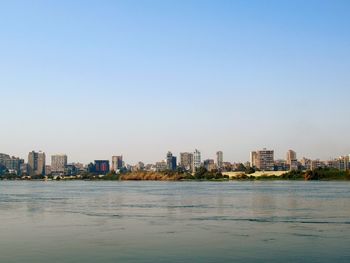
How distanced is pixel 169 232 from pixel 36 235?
7222 millimetres

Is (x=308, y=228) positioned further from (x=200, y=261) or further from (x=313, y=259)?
(x=200, y=261)

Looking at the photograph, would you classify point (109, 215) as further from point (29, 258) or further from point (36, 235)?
point (29, 258)

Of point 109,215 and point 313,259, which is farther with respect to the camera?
point 109,215

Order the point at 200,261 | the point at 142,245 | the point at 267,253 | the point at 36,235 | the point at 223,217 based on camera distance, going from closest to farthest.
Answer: the point at 200,261
the point at 267,253
the point at 142,245
the point at 36,235
the point at 223,217

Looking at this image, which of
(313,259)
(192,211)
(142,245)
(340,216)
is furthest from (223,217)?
(313,259)

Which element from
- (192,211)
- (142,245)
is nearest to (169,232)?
(142,245)

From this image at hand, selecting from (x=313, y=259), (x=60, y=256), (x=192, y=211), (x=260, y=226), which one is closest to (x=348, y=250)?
(x=313, y=259)

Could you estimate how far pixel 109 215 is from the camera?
38.8m

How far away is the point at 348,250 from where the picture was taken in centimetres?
2238

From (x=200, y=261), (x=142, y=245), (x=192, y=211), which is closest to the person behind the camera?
(x=200, y=261)

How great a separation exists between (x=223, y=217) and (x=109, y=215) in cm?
873

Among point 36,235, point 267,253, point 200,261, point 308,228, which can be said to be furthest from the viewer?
point 308,228

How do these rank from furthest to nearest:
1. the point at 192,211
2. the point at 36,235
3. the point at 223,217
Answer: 1. the point at 192,211
2. the point at 223,217
3. the point at 36,235

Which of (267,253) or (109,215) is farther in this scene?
(109,215)
